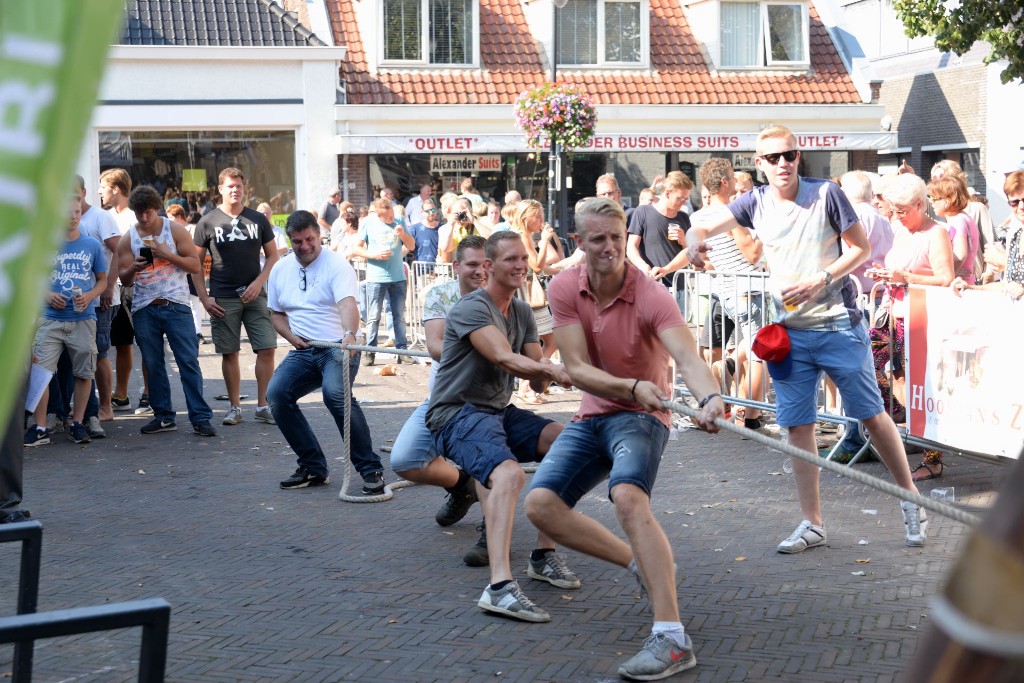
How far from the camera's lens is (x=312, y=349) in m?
8.08

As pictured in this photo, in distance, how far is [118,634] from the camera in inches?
205

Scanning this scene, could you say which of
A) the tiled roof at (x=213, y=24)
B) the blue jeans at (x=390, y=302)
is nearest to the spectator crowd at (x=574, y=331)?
the blue jeans at (x=390, y=302)

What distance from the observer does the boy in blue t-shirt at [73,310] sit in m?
9.42

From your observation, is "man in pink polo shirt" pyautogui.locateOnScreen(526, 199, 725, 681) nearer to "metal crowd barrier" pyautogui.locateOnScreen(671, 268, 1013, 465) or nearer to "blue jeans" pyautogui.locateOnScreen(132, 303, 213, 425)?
"metal crowd barrier" pyautogui.locateOnScreen(671, 268, 1013, 465)

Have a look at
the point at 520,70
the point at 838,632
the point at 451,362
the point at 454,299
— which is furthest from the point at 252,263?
the point at 520,70

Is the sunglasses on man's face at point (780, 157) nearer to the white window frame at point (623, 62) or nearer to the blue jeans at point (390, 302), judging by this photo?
the blue jeans at point (390, 302)

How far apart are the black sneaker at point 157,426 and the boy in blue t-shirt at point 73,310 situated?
0.69 metres

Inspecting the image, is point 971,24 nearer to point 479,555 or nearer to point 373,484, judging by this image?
point 373,484

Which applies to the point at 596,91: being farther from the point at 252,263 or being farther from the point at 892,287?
the point at 892,287

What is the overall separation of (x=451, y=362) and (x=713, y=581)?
5.36 ft

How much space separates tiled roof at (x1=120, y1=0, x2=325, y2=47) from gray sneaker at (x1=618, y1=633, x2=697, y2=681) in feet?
68.9

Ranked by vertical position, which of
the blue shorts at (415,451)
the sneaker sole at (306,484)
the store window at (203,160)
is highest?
the store window at (203,160)

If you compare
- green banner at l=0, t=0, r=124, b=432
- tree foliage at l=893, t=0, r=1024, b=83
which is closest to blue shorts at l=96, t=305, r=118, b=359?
green banner at l=0, t=0, r=124, b=432

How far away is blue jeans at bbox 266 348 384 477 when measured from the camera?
7785mm
